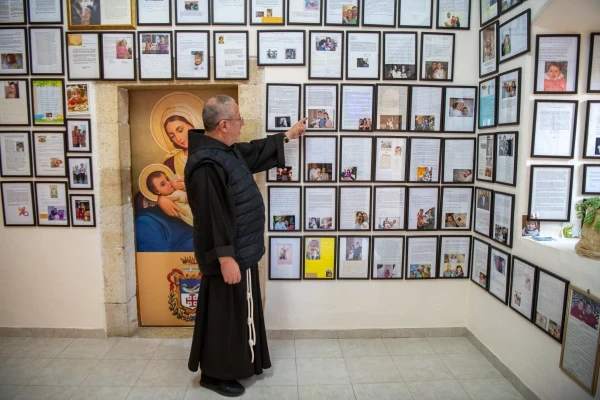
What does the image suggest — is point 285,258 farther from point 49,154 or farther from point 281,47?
point 49,154

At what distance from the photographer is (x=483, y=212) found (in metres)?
2.84

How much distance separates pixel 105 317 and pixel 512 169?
317 cm

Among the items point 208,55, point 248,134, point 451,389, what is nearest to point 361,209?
point 248,134

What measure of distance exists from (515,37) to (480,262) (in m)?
1.57

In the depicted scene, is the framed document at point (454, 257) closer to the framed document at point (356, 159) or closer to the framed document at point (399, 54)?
the framed document at point (356, 159)

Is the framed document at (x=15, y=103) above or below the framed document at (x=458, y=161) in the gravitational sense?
above

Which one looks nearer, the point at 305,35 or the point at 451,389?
the point at 451,389

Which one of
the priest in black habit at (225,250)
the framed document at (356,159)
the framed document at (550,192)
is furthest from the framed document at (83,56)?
the framed document at (550,192)

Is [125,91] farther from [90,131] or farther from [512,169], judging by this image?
[512,169]

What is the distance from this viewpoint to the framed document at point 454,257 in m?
3.02

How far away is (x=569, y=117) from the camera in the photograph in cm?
226

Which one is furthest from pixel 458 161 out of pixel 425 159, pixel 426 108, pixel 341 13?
pixel 341 13

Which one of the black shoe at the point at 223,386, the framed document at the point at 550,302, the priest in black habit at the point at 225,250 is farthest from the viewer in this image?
the black shoe at the point at 223,386

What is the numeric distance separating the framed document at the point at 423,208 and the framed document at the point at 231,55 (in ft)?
5.12
